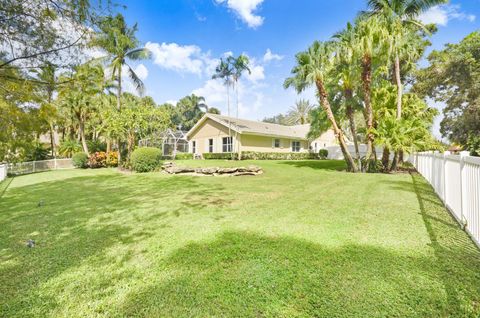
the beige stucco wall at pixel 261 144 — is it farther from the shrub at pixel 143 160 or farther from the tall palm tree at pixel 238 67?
the shrub at pixel 143 160

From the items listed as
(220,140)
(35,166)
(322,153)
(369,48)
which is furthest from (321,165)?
(35,166)

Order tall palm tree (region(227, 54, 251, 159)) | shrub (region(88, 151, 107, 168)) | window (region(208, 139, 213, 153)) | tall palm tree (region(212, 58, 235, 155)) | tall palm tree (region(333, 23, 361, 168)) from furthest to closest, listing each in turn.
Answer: window (region(208, 139, 213, 153)) < tall palm tree (region(212, 58, 235, 155)) < tall palm tree (region(227, 54, 251, 159)) < shrub (region(88, 151, 107, 168)) < tall palm tree (region(333, 23, 361, 168))

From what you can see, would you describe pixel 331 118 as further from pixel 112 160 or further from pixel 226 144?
pixel 112 160

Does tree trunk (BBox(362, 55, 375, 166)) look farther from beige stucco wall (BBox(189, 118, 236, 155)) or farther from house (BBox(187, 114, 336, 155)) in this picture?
beige stucco wall (BBox(189, 118, 236, 155))

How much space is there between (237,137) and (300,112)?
36854 mm

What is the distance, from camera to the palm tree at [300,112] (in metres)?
51.8

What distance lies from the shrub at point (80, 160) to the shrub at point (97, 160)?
0.47 m

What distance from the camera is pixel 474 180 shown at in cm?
341

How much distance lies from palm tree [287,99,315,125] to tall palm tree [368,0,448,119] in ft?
120

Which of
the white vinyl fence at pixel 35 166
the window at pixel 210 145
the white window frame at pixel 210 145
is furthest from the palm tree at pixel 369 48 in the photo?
the white vinyl fence at pixel 35 166

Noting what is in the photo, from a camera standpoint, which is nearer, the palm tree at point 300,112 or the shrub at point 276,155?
the shrub at point 276,155

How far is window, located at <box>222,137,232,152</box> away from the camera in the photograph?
24.4m

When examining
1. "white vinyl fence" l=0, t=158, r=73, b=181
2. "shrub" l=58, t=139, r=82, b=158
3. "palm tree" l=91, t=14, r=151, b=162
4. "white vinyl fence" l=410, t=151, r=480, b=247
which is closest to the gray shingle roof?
"palm tree" l=91, t=14, r=151, b=162

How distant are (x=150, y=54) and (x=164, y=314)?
21.6 m
